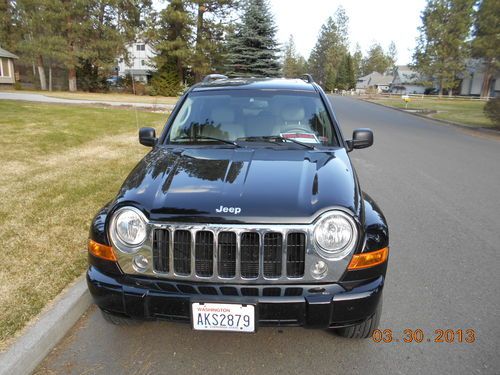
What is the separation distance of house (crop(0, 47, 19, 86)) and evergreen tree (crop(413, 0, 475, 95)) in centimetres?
5147

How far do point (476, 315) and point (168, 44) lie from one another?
120 feet

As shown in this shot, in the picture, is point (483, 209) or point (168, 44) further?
point (168, 44)

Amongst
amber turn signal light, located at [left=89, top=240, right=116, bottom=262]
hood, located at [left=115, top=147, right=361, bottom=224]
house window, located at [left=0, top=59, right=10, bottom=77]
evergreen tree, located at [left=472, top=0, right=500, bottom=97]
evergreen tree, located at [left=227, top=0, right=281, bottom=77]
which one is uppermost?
evergreen tree, located at [left=472, top=0, right=500, bottom=97]

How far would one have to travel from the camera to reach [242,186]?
2.70 meters

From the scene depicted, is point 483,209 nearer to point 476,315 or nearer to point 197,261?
point 476,315

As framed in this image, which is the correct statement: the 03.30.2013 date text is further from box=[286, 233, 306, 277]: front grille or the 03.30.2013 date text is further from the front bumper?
box=[286, 233, 306, 277]: front grille

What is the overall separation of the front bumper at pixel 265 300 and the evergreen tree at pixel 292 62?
107257 millimetres

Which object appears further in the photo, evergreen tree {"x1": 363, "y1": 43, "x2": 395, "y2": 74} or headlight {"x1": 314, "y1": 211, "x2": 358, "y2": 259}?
evergreen tree {"x1": 363, "y1": 43, "x2": 395, "y2": 74}

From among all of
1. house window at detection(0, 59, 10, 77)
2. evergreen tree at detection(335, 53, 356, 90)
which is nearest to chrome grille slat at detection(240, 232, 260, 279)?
house window at detection(0, 59, 10, 77)

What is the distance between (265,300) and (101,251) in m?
1.10

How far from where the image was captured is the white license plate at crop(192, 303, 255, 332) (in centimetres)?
240

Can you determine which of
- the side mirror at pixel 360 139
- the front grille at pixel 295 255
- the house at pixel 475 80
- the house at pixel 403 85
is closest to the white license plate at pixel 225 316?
the front grille at pixel 295 255

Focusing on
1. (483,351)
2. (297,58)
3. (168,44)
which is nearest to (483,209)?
(483,351)

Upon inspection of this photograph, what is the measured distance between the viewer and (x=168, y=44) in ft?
118
